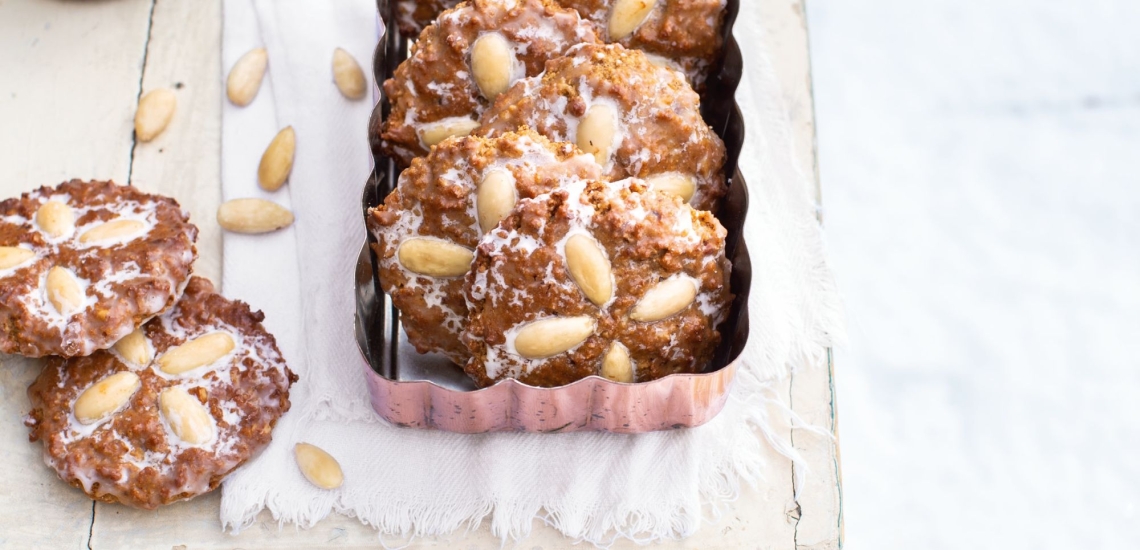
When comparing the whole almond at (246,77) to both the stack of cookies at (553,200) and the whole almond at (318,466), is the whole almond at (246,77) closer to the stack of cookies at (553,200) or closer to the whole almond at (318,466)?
the stack of cookies at (553,200)

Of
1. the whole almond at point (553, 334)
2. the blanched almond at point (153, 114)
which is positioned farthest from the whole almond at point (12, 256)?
the whole almond at point (553, 334)

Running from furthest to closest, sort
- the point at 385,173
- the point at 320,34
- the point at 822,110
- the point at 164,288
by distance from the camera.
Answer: the point at 822,110
the point at 320,34
the point at 385,173
the point at 164,288

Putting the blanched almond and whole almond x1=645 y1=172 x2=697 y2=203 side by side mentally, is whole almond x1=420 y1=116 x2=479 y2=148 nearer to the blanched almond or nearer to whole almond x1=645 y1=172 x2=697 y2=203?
whole almond x1=645 y1=172 x2=697 y2=203

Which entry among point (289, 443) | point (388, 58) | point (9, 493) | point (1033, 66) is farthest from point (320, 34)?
point (1033, 66)

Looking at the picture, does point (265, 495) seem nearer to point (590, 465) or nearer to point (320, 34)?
point (590, 465)

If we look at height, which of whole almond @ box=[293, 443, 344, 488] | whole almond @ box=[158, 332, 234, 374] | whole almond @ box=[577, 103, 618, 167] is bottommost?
whole almond @ box=[293, 443, 344, 488]

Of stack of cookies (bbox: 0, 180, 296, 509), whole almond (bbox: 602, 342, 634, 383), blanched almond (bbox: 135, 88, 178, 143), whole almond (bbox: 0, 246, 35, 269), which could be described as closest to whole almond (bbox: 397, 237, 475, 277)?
whole almond (bbox: 602, 342, 634, 383)
